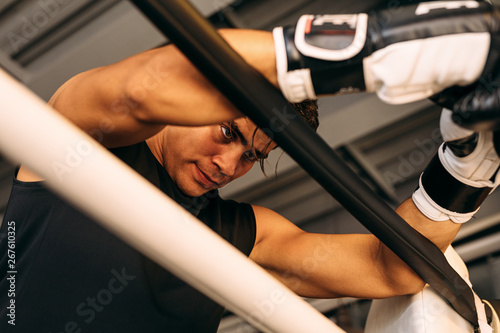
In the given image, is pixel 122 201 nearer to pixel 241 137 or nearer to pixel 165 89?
pixel 165 89

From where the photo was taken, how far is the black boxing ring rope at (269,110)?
416 millimetres

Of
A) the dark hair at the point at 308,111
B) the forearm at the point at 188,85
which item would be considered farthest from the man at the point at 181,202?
the dark hair at the point at 308,111

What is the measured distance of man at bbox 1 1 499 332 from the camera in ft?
1.70

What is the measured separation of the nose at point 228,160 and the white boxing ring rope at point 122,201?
57 centimetres

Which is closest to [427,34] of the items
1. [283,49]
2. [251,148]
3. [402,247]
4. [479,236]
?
[283,49]

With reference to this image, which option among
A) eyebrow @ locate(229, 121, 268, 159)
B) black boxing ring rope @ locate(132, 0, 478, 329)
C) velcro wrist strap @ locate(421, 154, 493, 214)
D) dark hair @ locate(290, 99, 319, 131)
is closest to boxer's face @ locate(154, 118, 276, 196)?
eyebrow @ locate(229, 121, 268, 159)

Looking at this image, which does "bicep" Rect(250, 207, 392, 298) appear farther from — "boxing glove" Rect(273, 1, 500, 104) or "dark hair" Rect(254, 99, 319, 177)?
"boxing glove" Rect(273, 1, 500, 104)

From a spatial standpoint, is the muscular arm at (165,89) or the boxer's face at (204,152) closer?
the muscular arm at (165,89)

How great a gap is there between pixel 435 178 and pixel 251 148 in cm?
43

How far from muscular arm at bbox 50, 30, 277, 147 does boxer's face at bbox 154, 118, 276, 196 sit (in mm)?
442

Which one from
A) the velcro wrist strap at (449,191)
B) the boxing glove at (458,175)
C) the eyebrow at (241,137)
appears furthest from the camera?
the eyebrow at (241,137)

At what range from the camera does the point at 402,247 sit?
2.03 feet

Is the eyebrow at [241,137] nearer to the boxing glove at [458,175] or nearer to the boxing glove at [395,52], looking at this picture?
the boxing glove at [458,175]

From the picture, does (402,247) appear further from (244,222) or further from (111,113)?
(244,222)
